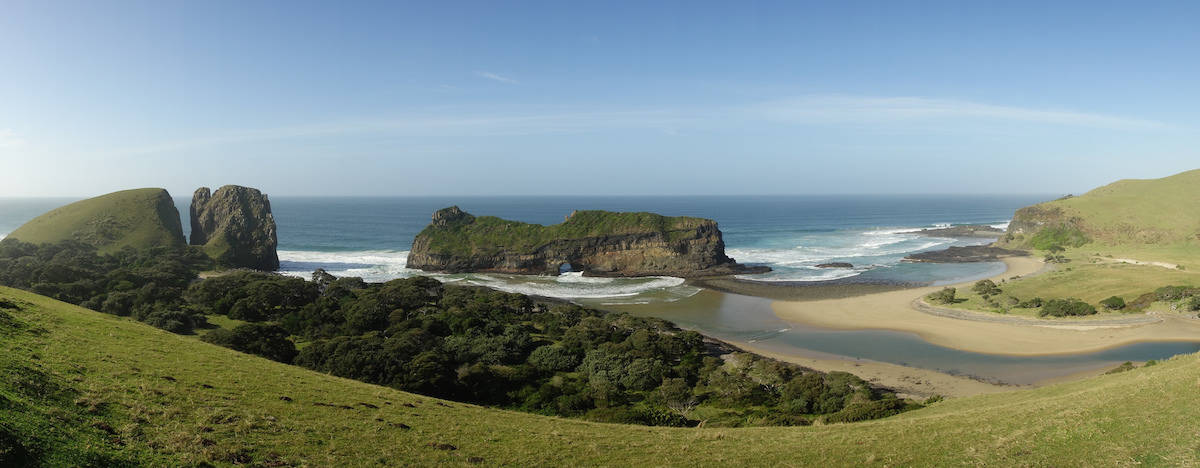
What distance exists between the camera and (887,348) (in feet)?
144

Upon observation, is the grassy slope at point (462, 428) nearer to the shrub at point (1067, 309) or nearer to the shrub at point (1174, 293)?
the shrub at point (1067, 309)

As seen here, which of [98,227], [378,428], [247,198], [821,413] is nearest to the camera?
[378,428]

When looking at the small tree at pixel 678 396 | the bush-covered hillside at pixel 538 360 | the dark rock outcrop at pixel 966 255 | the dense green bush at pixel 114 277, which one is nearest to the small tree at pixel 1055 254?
the dark rock outcrop at pixel 966 255

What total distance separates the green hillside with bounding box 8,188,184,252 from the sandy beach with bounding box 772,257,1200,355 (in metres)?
97.3

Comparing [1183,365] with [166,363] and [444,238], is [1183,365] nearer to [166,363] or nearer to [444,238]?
[166,363]

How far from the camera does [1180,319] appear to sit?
46344 mm

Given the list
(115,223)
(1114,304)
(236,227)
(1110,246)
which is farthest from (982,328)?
(115,223)

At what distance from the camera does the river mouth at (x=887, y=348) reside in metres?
36.8

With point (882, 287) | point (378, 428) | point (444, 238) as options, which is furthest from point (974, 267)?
point (378, 428)

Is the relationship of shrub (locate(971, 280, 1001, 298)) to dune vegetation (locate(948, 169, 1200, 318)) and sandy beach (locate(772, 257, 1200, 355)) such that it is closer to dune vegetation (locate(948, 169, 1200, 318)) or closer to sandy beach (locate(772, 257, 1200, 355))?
dune vegetation (locate(948, 169, 1200, 318))

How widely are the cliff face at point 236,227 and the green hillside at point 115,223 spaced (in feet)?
13.5

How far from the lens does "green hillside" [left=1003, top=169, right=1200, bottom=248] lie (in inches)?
3782

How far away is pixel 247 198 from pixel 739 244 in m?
103

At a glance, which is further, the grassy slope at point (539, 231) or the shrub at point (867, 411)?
the grassy slope at point (539, 231)
